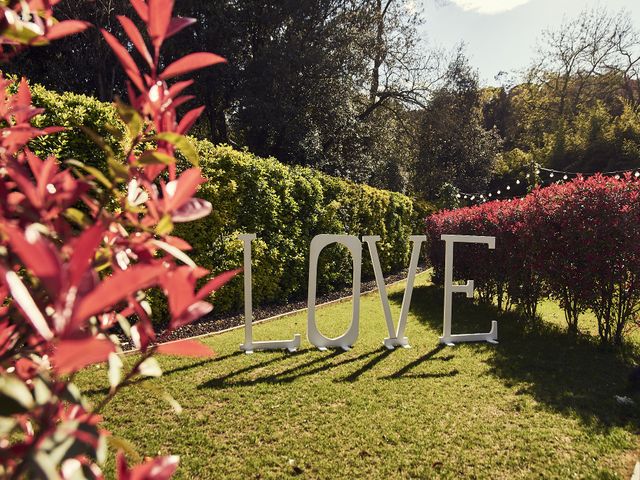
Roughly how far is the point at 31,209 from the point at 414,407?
Answer: 407 centimetres

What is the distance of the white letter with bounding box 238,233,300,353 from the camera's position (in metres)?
5.55

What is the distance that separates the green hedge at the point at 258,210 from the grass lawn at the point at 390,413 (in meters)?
2.19

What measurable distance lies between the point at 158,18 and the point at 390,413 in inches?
156

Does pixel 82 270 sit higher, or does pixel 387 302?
pixel 82 270

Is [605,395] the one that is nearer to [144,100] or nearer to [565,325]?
[565,325]

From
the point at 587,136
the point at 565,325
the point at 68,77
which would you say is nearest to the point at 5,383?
the point at 565,325

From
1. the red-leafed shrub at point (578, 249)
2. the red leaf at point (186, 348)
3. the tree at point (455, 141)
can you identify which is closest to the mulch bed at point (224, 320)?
the red-leafed shrub at point (578, 249)

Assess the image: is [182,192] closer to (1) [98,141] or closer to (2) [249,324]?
(1) [98,141]

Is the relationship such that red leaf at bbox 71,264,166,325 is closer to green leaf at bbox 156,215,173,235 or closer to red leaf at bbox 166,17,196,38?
green leaf at bbox 156,215,173,235

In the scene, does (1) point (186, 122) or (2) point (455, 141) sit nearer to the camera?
(1) point (186, 122)

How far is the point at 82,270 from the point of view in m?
0.52

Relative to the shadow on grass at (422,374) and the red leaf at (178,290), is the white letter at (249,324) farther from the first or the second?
the red leaf at (178,290)

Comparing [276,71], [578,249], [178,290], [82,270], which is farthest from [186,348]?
[276,71]

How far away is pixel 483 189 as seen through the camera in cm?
2538
